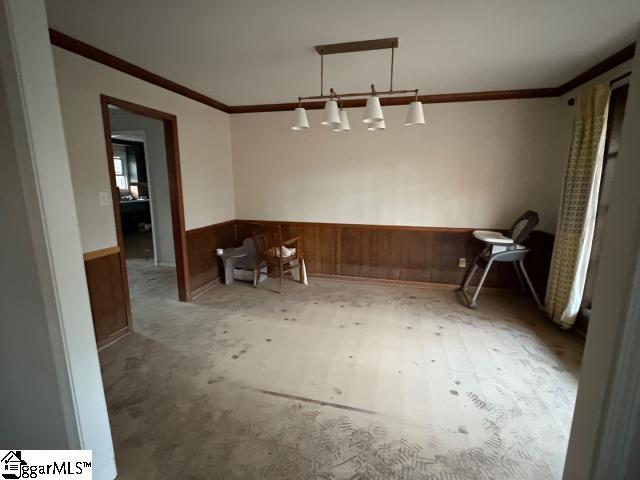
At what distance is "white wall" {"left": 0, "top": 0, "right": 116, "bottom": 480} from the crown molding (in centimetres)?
148

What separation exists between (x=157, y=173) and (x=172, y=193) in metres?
1.65

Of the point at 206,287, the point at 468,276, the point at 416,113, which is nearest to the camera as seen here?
the point at 416,113

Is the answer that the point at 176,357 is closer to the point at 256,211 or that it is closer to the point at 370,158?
the point at 256,211

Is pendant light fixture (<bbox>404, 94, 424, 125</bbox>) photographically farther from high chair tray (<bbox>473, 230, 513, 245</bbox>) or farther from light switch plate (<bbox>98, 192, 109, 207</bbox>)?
light switch plate (<bbox>98, 192, 109, 207</bbox>)

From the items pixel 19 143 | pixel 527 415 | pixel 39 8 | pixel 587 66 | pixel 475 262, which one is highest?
pixel 587 66

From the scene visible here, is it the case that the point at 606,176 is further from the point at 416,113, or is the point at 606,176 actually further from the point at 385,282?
the point at 385,282

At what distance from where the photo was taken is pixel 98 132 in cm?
241

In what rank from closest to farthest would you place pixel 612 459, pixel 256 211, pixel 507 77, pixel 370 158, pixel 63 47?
pixel 612 459 < pixel 63 47 < pixel 507 77 < pixel 370 158 < pixel 256 211

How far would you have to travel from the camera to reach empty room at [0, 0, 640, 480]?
1114mm

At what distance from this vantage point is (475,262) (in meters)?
3.50

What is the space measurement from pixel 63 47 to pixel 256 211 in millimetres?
2573

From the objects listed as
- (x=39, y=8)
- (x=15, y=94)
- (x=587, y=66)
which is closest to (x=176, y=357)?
→ (x=15, y=94)

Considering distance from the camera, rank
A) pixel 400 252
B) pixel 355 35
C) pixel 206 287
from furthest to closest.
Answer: pixel 400 252, pixel 206 287, pixel 355 35

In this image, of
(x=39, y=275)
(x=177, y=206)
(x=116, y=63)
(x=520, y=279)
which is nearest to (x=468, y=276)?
(x=520, y=279)
